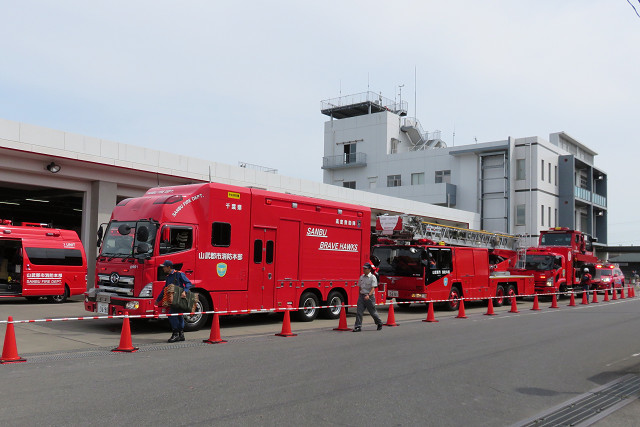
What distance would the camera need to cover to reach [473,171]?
5019 cm

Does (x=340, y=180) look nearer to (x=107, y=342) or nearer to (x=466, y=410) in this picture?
(x=107, y=342)

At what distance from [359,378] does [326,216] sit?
8.50 m

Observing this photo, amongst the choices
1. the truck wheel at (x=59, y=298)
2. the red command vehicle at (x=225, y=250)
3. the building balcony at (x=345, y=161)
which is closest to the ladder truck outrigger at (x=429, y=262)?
the red command vehicle at (x=225, y=250)

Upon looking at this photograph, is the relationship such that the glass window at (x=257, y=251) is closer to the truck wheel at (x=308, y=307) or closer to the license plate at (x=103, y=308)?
the truck wheel at (x=308, y=307)

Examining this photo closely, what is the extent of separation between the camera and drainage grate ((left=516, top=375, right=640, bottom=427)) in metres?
6.21

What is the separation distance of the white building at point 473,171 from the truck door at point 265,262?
36730 mm

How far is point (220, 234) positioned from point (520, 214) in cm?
4026

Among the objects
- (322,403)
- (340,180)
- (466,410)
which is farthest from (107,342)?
(340,180)

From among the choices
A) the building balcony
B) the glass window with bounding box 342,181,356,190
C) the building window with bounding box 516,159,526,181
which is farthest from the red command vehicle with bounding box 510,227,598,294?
the glass window with bounding box 342,181,356,190

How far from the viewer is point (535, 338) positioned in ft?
43.0

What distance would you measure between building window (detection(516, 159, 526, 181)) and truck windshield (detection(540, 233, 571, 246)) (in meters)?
17.9

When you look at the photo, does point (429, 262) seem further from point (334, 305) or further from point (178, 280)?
point (178, 280)

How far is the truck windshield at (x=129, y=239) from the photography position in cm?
1238

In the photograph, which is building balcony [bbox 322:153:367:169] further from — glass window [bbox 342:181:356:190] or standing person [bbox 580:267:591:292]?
standing person [bbox 580:267:591:292]
